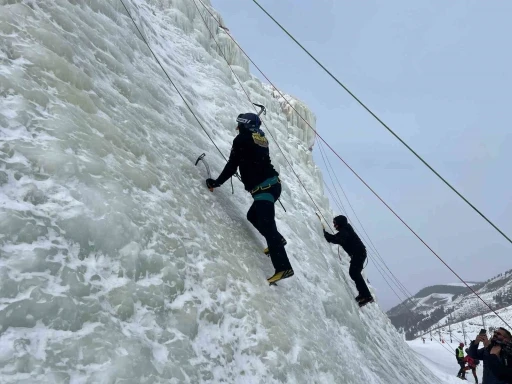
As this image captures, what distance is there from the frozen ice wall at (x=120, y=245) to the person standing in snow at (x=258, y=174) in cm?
46

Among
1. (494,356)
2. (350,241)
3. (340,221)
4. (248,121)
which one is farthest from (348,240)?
(248,121)

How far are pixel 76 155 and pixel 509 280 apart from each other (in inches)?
7386

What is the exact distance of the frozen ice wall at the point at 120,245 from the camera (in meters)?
2.49

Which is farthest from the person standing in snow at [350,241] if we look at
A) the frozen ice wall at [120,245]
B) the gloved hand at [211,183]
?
the gloved hand at [211,183]

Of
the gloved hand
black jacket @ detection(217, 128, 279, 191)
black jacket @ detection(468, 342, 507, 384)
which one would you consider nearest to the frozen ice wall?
the gloved hand

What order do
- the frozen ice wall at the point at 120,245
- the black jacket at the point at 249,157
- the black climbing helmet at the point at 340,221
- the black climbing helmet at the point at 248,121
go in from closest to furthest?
1. the frozen ice wall at the point at 120,245
2. the black jacket at the point at 249,157
3. the black climbing helmet at the point at 248,121
4. the black climbing helmet at the point at 340,221

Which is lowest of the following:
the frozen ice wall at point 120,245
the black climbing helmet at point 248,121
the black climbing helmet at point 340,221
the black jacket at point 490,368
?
the frozen ice wall at point 120,245

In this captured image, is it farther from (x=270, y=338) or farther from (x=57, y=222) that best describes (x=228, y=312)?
(x=57, y=222)

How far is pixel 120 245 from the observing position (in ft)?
10.6

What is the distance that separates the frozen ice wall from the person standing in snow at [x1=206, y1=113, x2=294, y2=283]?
0.46 m

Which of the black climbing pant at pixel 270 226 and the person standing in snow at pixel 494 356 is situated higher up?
the person standing in snow at pixel 494 356

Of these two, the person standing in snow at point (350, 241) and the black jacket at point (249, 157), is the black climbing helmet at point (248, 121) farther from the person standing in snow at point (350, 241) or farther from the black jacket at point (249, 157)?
the person standing in snow at point (350, 241)

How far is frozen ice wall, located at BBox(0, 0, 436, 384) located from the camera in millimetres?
2488

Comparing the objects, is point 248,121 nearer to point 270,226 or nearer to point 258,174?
point 258,174
